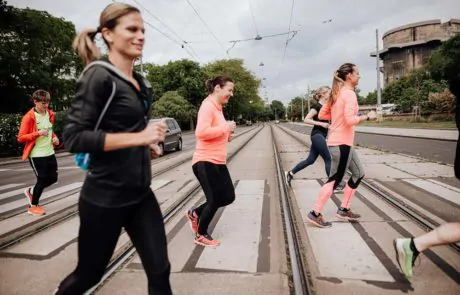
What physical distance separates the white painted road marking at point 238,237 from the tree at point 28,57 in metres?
28.8

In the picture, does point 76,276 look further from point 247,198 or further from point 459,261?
point 247,198

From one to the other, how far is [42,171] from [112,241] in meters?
4.61

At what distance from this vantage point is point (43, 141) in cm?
596

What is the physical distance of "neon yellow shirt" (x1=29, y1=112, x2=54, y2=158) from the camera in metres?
5.87

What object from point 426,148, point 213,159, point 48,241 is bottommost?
point 426,148

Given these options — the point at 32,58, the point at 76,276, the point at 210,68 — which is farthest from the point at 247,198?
the point at 210,68

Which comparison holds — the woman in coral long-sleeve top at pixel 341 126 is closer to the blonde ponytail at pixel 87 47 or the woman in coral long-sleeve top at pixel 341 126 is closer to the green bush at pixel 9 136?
the blonde ponytail at pixel 87 47

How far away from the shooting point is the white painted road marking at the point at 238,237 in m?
3.70

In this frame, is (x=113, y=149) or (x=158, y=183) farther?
(x=158, y=183)

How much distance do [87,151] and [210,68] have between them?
3157 inches

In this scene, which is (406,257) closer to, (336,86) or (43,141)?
(336,86)

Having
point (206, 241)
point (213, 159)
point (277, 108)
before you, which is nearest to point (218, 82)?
point (213, 159)

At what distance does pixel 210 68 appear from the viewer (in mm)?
80000

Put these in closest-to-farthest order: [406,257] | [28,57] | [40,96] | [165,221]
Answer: [406,257]
[165,221]
[40,96]
[28,57]
